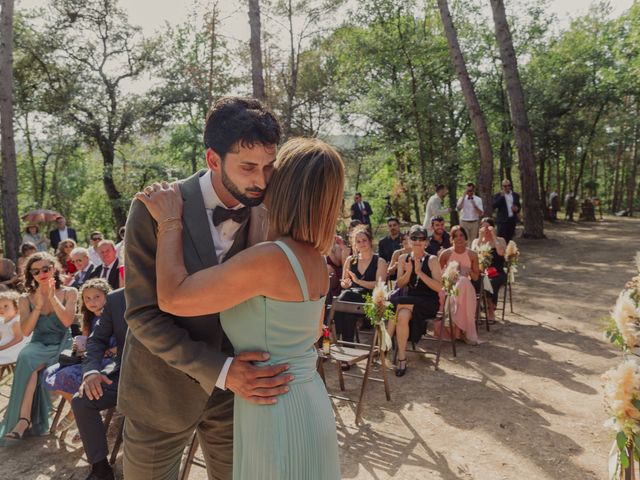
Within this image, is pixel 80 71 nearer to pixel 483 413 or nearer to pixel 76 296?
pixel 76 296

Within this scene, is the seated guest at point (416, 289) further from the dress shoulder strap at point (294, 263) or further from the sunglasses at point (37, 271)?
the dress shoulder strap at point (294, 263)

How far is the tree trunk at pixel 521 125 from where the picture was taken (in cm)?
1305

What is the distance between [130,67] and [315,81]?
29.4ft

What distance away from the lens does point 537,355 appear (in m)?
6.29

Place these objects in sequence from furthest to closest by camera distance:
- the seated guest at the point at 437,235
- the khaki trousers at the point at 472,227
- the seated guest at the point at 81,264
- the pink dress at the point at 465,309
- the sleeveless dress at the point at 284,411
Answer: the khaki trousers at the point at 472,227
the seated guest at the point at 437,235
the seated guest at the point at 81,264
the pink dress at the point at 465,309
the sleeveless dress at the point at 284,411

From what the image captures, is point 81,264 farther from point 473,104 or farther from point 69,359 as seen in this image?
point 473,104

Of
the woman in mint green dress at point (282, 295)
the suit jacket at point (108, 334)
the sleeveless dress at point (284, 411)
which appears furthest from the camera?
the suit jacket at point (108, 334)

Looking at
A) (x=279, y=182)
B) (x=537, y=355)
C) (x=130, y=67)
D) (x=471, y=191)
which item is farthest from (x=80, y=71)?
(x=279, y=182)

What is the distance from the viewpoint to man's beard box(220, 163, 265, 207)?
5.73ft

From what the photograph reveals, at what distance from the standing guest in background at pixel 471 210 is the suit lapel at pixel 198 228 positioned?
1101 centimetres

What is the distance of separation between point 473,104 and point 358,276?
24.9 ft

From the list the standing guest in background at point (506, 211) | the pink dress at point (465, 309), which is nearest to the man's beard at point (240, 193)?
the pink dress at point (465, 309)

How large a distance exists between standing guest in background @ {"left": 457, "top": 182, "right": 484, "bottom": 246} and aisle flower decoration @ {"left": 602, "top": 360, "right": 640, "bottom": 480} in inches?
390

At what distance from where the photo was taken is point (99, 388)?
3877 mm
